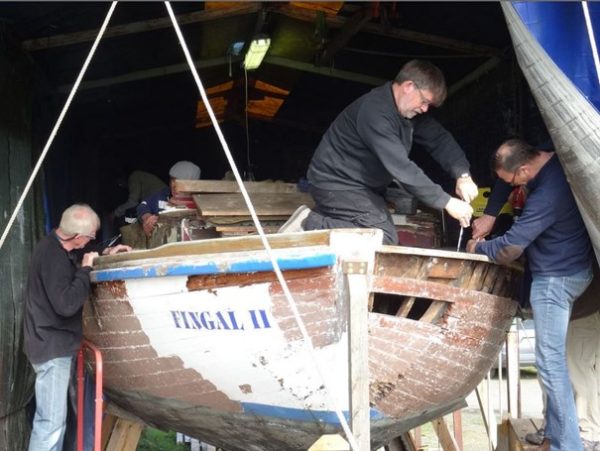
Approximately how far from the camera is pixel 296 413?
3730 millimetres

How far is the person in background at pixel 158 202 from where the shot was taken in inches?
231

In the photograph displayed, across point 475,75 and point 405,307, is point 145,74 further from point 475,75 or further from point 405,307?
point 405,307

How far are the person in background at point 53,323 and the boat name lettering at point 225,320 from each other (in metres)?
0.80

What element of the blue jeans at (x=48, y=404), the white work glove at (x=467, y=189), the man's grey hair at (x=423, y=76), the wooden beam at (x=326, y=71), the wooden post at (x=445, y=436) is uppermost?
the wooden beam at (x=326, y=71)

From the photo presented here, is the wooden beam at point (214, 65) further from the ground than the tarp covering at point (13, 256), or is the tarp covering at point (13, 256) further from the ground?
the wooden beam at point (214, 65)

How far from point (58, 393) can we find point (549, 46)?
135 inches

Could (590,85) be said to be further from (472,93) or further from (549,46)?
(472,93)

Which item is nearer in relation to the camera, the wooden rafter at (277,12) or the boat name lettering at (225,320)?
the boat name lettering at (225,320)

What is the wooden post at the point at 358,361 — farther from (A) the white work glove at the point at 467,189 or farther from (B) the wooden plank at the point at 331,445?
(A) the white work glove at the point at 467,189

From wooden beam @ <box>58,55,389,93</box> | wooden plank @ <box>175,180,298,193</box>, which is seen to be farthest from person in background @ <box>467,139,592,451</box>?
wooden beam @ <box>58,55,389,93</box>

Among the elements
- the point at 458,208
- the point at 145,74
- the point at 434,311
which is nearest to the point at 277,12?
the point at 145,74

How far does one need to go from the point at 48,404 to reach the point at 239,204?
1.88 metres

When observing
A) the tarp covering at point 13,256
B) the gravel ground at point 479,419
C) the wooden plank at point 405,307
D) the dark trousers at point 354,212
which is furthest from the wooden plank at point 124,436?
the gravel ground at point 479,419

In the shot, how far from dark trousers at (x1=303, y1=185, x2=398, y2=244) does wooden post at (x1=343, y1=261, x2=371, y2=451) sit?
0.96 meters
